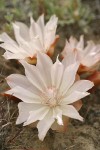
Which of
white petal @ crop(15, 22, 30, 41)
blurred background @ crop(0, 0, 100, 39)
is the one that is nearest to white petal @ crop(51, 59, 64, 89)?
white petal @ crop(15, 22, 30, 41)

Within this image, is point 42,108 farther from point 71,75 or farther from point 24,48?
point 24,48

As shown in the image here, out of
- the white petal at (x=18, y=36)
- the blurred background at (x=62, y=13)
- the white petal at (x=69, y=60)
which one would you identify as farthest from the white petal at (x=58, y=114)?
the blurred background at (x=62, y=13)

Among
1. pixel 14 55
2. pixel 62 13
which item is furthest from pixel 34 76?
pixel 62 13

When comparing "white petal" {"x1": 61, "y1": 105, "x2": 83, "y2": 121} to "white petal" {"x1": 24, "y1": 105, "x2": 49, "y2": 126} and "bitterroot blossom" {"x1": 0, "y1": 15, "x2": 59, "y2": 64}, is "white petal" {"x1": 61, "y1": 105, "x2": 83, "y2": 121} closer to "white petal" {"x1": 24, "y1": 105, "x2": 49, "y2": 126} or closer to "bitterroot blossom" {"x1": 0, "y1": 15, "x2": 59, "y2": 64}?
"white petal" {"x1": 24, "y1": 105, "x2": 49, "y2": 126}

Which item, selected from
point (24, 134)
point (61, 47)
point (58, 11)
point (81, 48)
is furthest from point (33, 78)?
point (58, 11)

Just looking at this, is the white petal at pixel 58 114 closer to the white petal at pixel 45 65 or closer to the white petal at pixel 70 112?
the white petal at pixel 70 112

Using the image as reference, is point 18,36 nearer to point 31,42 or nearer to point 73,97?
point 31,42
